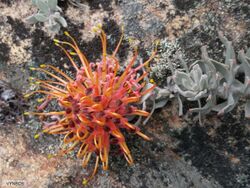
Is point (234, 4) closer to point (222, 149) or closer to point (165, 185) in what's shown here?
point (222, 149)

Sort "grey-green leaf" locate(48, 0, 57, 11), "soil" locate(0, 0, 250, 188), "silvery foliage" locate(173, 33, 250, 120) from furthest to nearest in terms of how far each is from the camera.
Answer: "grey-green leaf" locate(48, 0, 57, 11) → "soil" locate(0, 0, 250, 188) → "silvery foliage" locate(173, 33, 250, 120)

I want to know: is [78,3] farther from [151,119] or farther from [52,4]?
[151,119]

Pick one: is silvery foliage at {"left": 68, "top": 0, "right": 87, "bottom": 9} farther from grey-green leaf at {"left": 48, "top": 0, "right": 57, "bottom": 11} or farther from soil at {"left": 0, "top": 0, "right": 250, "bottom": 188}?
grey-green leaf at {"left": 48, "top": 0, "right": 57, "bottom": 11}

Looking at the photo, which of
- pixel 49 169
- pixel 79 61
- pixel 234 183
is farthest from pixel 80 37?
pixel 234 183

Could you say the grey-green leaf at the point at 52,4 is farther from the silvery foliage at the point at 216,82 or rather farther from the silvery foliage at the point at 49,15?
the silvery foliage at the point at 216,82

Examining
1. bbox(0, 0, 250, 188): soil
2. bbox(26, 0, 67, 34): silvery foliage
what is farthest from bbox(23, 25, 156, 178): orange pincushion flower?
bbox(26, 0, 67, 34): silvery foliage
